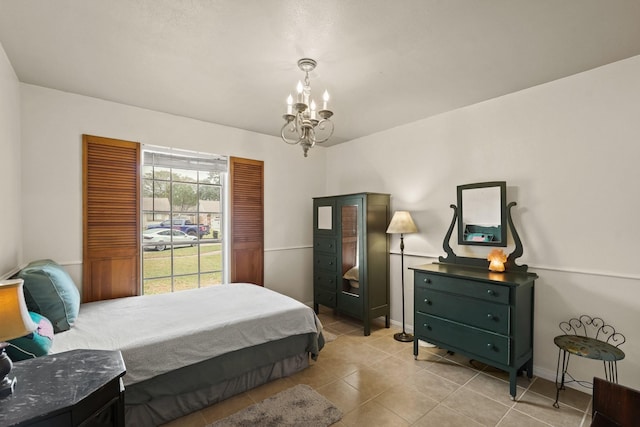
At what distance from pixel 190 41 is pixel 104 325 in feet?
7.24

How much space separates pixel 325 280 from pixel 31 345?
312 centimetres

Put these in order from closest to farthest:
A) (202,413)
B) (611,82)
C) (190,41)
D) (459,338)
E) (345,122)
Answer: (190,41) → (202,413) → (611,82) → (459,338) → (345,122)

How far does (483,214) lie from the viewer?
3049 mm

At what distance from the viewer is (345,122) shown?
3.77 m

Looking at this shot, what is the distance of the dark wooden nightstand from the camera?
1.13 metres

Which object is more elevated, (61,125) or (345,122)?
(345,122)

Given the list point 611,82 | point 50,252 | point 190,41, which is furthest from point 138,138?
point 611,82

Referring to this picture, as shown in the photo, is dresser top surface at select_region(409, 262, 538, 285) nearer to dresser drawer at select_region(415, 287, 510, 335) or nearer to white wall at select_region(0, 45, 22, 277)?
dresser drawer at select_region(415, 287, 510, 335)

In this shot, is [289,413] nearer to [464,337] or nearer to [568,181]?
[464,337]

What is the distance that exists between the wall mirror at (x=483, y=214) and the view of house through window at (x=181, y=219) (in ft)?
9.75

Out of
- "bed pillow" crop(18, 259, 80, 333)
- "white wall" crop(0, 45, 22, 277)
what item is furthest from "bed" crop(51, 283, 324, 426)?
"white wall" crop(0, 45, 22, 277)

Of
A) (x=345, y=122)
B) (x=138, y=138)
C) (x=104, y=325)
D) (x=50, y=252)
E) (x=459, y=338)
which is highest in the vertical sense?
(x=345, y=122)

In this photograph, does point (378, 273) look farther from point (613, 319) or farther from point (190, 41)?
point (190, 41)

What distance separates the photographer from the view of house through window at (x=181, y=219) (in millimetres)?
3508
